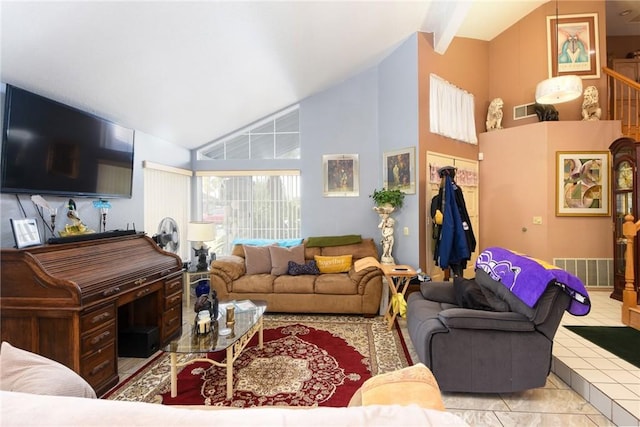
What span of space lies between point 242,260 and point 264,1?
3.01m

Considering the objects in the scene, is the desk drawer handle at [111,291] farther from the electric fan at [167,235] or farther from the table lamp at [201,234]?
the table lamp at [201,234]

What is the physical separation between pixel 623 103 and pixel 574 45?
118 cm

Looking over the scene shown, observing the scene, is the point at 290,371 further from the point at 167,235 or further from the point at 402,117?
the point at 402,117

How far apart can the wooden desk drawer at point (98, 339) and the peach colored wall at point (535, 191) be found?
4.88 meters

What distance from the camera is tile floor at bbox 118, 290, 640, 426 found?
1.75 m

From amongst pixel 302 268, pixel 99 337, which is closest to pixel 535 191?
pixel 302 268

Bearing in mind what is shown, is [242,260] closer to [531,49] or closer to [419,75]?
[419,75]

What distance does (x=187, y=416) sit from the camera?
2.02 ft

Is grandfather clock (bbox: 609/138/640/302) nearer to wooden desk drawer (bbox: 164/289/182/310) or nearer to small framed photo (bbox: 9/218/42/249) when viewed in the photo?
wooden desk drawer (bbox: 164/289/182/310)

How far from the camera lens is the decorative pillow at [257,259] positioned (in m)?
3.86

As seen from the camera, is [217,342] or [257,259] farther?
[257,259]

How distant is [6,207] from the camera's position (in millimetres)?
2105

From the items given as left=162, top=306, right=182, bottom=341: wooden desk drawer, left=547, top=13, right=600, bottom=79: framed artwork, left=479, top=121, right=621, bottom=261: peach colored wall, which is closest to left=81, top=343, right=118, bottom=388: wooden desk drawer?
left=162, top=306, right=182, bottom=341: wooden desk drawer

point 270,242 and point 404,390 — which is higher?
point 270,242
